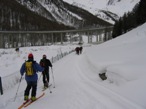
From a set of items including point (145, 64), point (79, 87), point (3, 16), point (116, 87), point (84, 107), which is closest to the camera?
point (84, 107)

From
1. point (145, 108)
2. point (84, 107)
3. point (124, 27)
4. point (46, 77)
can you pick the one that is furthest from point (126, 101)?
point (124, 27)

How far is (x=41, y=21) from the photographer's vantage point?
186000 millimetres

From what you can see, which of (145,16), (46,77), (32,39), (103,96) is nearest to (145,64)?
(103,96)

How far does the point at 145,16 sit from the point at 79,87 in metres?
37.9

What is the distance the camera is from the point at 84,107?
7.69m

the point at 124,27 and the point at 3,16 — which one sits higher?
the point at 3,16

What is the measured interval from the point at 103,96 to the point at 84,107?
155 cm

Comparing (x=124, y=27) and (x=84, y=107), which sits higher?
(x=124, y=27)

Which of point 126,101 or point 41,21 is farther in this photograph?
point 41,21

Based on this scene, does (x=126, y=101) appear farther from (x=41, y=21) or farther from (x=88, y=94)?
(x=41, y=21)

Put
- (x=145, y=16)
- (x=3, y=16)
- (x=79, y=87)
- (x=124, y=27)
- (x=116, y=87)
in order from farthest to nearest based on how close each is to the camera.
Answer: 1. (x=3, y=16)
2. (x=124, y=27)
3. (x=145, y=16)
4. (x=79, y=87)
5. (x=116, y=87)

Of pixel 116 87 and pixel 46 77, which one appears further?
pixel 46 77

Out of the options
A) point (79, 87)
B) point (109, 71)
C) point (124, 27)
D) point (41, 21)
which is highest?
point (41, 21)

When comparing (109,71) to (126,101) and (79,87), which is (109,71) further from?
(126,101)
